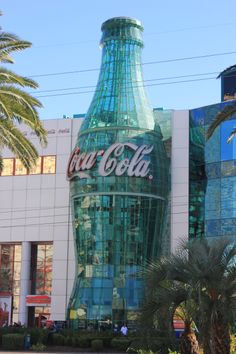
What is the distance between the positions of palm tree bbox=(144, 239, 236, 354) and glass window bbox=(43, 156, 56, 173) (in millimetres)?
44091

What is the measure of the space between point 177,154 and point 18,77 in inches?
1390

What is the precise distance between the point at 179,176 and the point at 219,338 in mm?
38830

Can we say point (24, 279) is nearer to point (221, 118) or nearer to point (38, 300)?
point (38, 300)

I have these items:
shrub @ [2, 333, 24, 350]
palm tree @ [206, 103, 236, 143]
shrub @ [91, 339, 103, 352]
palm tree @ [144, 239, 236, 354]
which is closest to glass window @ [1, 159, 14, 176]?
shrub @ [2, 333, 24, 350]

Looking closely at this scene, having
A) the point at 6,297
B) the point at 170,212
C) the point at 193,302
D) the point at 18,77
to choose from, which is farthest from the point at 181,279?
the point at 6,297

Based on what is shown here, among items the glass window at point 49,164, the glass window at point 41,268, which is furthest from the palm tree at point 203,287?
the glass window at point 41,268

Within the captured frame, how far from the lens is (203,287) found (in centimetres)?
2377

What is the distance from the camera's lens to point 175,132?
63.1m

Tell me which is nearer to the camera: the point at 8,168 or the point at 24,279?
the point at 24,279

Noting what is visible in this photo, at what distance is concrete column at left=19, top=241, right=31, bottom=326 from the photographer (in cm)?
6669

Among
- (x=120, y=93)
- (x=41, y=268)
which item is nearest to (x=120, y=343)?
(x=120, y=93)

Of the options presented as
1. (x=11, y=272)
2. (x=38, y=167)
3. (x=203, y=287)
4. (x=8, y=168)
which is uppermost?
(x=8, y=168)

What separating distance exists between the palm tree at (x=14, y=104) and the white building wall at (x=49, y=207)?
36000 millimetres

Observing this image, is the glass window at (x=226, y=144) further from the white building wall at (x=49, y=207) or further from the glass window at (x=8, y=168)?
the glass window at (x=8, y=168)
